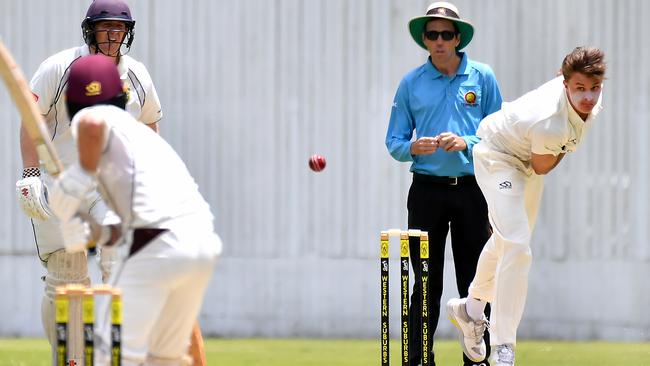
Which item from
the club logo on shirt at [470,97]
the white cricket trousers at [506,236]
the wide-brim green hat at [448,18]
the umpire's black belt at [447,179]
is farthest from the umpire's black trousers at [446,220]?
the wide-brim green hat at [448,18]

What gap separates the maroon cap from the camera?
5184 millimetres

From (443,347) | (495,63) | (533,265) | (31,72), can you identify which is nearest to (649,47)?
(495,63)

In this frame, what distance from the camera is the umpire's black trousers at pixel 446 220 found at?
7.55m

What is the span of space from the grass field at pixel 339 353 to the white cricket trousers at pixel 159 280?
132 inches

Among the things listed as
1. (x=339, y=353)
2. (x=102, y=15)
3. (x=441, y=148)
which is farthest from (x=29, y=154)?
(x=339, y=353)

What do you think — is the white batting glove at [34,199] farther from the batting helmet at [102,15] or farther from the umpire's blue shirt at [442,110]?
the umpire's blue shirt at [442,110]

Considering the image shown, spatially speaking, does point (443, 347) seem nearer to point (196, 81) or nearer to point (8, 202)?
point (196, 81)

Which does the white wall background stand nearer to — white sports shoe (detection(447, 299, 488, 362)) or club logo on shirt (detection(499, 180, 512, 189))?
white sports shoe (detection(447, 299, 488, 362))

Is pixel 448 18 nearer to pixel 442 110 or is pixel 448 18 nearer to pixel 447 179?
pixel 442 110

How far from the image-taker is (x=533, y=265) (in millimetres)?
9750

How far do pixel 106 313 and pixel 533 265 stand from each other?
204 inches

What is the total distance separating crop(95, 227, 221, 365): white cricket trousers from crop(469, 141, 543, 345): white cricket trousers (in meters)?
2.13

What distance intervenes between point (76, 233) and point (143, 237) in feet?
0.81

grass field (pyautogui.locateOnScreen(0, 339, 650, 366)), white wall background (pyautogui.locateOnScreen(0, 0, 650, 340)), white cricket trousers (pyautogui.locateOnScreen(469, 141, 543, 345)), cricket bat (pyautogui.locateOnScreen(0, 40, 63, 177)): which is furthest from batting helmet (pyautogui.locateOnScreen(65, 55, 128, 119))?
white wall background (pyautogui.locateOnScreen(0, 0, 650, 340))
